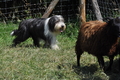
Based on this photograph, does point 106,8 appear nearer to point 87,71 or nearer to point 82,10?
point 82,10

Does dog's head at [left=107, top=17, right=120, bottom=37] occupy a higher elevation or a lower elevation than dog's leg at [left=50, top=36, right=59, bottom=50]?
higher

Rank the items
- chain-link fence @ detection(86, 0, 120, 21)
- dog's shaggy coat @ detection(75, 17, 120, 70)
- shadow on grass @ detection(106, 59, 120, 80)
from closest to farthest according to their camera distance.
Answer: dog's shaggy coat @ detection(75, 17, 120, 70), shadow on grass @ detection(106, 59, 120, 80), chain-link fence @ detection(86, 0, 120, 21)

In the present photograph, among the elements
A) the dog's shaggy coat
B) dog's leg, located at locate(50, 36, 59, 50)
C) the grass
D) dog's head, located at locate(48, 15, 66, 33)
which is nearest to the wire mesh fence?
dog's head, located at locate(48, 15, 66, 33)

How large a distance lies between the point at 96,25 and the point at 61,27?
2.33 meters

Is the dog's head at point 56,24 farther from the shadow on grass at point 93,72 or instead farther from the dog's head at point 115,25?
the dog's head at point 115,25

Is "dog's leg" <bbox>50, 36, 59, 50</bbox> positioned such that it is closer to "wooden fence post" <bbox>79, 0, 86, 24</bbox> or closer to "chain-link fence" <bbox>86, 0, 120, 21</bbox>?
"wooden fence post" <bbox>79, 0, 86, 24</bbox>

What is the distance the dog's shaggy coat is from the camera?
4775 millimetres

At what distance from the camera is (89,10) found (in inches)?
372

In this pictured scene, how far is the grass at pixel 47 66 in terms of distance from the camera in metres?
4.94

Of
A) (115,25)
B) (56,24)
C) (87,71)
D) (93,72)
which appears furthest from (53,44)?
(115,25)

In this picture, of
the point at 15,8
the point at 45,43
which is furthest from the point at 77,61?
the point at 15,8

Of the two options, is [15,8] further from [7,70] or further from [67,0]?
[7,70]

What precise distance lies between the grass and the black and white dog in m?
0.40

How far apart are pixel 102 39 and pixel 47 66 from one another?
4.78 ft
